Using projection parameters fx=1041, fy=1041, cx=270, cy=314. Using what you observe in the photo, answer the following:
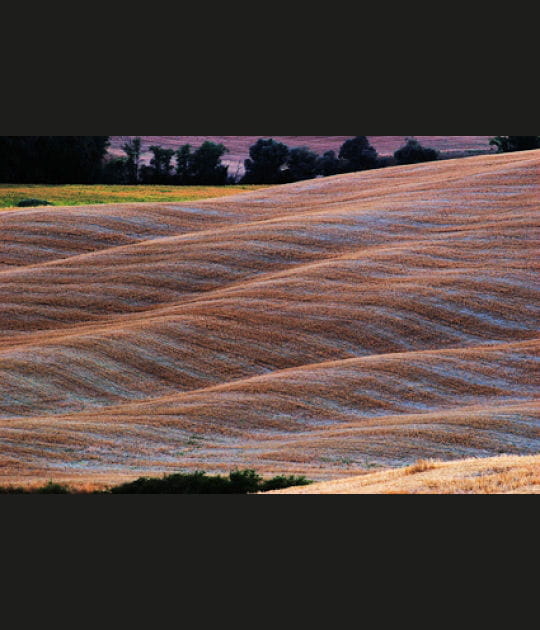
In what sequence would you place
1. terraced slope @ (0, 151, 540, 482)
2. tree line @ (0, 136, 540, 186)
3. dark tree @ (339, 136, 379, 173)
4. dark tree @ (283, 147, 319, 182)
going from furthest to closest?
dark tree @ (339, 136, 379, 173) → dark tree @ (283, 147, 319, 182) → tree line @ (0, 136, 540, 186) → terraced slope @ (0, 151, 540, 482)

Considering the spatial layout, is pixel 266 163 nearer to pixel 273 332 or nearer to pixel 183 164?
pixel 183 164

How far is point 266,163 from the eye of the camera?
314 feet

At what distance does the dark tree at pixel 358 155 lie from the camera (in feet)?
311

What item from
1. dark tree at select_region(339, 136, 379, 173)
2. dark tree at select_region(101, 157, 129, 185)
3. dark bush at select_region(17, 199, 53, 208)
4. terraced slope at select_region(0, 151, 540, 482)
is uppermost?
dark tree at select_region(339, 136, 379, 173)

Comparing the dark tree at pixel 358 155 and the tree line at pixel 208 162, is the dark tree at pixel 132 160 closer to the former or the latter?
the tree line at pixel 208 162

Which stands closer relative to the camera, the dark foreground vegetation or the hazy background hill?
the dark foreground vegetation

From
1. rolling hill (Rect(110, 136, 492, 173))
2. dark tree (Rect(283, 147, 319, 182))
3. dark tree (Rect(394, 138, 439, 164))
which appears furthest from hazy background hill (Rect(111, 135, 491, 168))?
dark tree (Rect(283, 147, 319, 182))

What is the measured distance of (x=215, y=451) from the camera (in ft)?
96.8

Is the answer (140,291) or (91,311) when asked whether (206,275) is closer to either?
(140,291)

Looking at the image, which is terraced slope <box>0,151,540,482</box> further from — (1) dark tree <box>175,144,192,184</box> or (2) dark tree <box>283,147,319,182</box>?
(1) dark tree <box>175,144,192,184</box>

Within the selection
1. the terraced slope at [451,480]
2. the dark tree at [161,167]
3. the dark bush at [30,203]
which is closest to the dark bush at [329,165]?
the dark tree at [161,167]

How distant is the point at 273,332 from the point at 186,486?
2081 centimetres

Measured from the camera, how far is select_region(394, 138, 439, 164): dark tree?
94562mm

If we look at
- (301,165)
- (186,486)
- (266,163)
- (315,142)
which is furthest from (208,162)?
(186,486)
